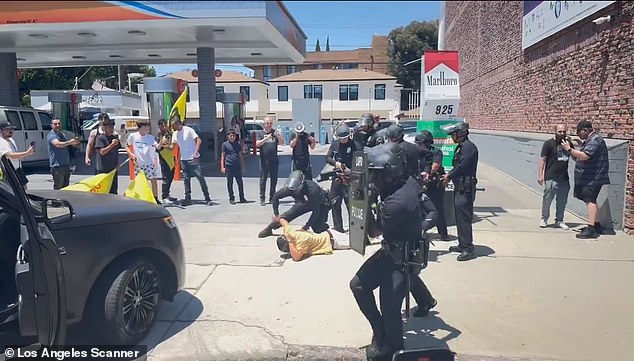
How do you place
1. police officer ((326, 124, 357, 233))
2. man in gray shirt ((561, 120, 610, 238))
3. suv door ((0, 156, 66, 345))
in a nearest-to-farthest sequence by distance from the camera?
suv door ((0, 156, 66, 345)), man in gray shirt ((561, 120, 610, 238)), police officer ((326, 124, 357, 233))

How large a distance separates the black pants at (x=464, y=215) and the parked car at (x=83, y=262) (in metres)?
3.46

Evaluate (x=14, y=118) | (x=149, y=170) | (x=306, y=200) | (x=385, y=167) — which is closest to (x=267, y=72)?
(x=14, y=118)

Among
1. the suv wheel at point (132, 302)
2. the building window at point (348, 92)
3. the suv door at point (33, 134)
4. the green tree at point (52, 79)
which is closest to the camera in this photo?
the suv wheel at point (132, 302)

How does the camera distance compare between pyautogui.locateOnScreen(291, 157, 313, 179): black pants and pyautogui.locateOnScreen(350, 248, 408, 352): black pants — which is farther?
pyautogui.locateOnScreen(291, 157, 313, 179): black pants

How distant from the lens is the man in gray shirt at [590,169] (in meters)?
6.98

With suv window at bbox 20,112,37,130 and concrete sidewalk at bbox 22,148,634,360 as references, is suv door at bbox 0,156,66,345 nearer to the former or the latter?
concrete sidewalk at bbox 22,148,634,360

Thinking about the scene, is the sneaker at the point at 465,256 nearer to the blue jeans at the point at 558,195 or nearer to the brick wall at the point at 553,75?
the blue jeans at the point at 558,195

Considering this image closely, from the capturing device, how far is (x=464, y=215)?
19.8 ft

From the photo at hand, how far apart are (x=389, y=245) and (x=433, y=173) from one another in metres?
3.52

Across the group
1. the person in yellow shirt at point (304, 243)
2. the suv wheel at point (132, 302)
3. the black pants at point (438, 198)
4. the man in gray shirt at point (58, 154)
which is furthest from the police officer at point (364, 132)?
the man in gray shirt at point (58, 154)

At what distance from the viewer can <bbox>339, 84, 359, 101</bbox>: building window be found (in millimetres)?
43688

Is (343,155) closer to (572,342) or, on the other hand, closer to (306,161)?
(306,161)

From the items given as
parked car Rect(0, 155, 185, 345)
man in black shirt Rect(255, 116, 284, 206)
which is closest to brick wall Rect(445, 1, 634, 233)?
man in black shirt Rect(255, 116, 284, 206)

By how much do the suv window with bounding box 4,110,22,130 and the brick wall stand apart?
574 inches
